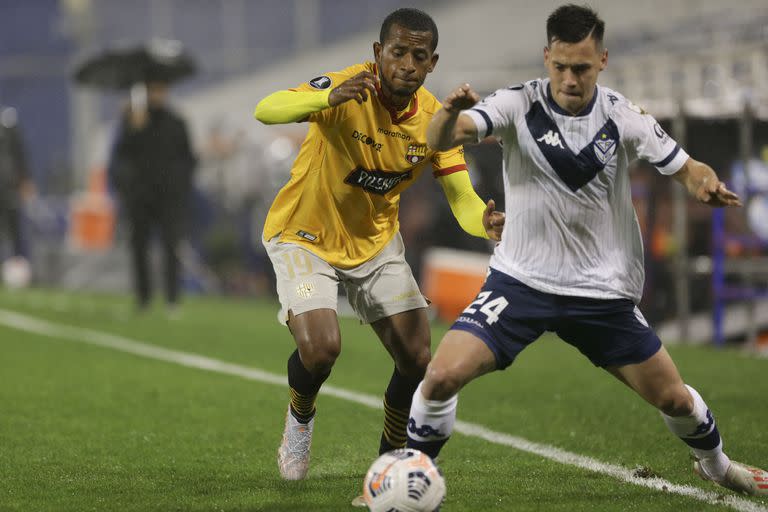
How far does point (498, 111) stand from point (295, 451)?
1948 mm

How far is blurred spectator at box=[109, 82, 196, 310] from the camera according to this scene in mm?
15086

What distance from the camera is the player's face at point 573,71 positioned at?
4750mm

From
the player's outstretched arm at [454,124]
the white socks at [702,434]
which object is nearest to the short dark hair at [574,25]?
the player's outstretched arm at [454,124]

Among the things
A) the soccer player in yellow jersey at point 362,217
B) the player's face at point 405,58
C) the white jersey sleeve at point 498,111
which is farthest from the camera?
the soccer player in yellow jersey at point 362,217

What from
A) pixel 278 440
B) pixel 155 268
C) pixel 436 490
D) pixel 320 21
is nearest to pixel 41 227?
pixel 155 268

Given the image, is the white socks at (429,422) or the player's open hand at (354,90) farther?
the player's open hand at (354,90)

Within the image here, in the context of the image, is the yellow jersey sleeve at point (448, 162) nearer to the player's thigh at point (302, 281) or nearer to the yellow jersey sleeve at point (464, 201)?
the yellow jersey sleeve at point (464, 201)

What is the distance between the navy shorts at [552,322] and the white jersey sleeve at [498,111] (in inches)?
23.9

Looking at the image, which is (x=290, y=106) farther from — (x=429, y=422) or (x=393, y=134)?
(x=429, y=422)

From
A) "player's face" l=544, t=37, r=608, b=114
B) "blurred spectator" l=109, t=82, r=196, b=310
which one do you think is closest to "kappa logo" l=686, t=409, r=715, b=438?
"player's face" l=544, t=37, r=608, b=114

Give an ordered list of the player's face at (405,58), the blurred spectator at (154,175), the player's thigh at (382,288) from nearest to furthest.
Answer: the player's face at (405,58) < the player's thigh at (382,288) < the blurred spectator at (154,175)

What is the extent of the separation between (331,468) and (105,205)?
19.2m

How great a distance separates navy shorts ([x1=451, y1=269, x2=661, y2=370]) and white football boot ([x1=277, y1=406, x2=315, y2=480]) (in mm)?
1246

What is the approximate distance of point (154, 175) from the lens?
594 inches
